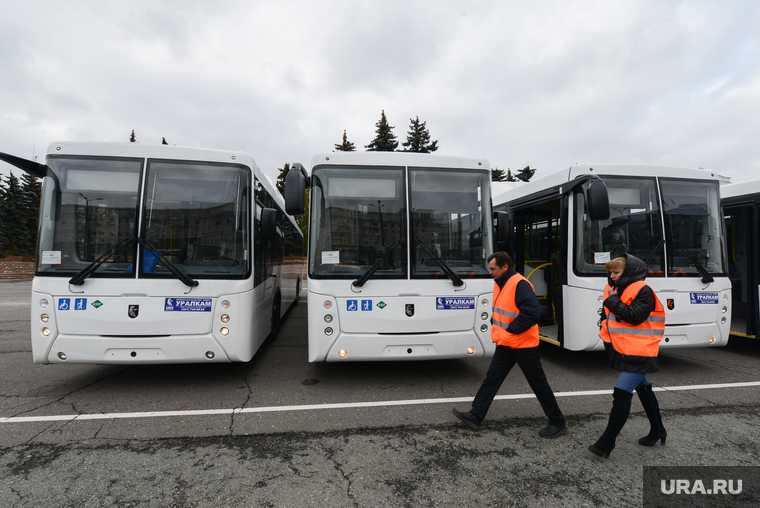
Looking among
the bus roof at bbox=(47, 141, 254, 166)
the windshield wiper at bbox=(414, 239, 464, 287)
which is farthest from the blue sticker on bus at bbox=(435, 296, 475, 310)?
the bus roof at bbox=(47, 141, 254, 166)

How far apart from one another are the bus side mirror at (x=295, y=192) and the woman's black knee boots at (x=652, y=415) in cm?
377

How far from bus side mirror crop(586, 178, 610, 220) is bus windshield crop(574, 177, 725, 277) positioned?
0.64 m

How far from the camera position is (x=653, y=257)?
17.6 feet

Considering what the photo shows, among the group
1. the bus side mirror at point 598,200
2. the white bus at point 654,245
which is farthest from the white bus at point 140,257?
the bus side mirror at point 598,200

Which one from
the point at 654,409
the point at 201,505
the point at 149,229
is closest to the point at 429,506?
the point at 201,505

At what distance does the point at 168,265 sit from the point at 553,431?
4.33 metres

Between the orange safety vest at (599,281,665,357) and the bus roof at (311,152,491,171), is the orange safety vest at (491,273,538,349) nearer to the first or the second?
the orange safety vest at (599,281,665,357)

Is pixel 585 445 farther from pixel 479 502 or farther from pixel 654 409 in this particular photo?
pixel 479 502

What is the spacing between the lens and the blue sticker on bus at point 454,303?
477 centimetres

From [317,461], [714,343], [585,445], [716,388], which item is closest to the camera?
[317,461]

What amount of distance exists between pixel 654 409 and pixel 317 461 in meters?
2.87

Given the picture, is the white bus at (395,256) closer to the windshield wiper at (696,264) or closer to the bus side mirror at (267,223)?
the bus side mirror at (267,223)

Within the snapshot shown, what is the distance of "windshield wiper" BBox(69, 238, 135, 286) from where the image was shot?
4.27 meters

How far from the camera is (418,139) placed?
35.0 meters
